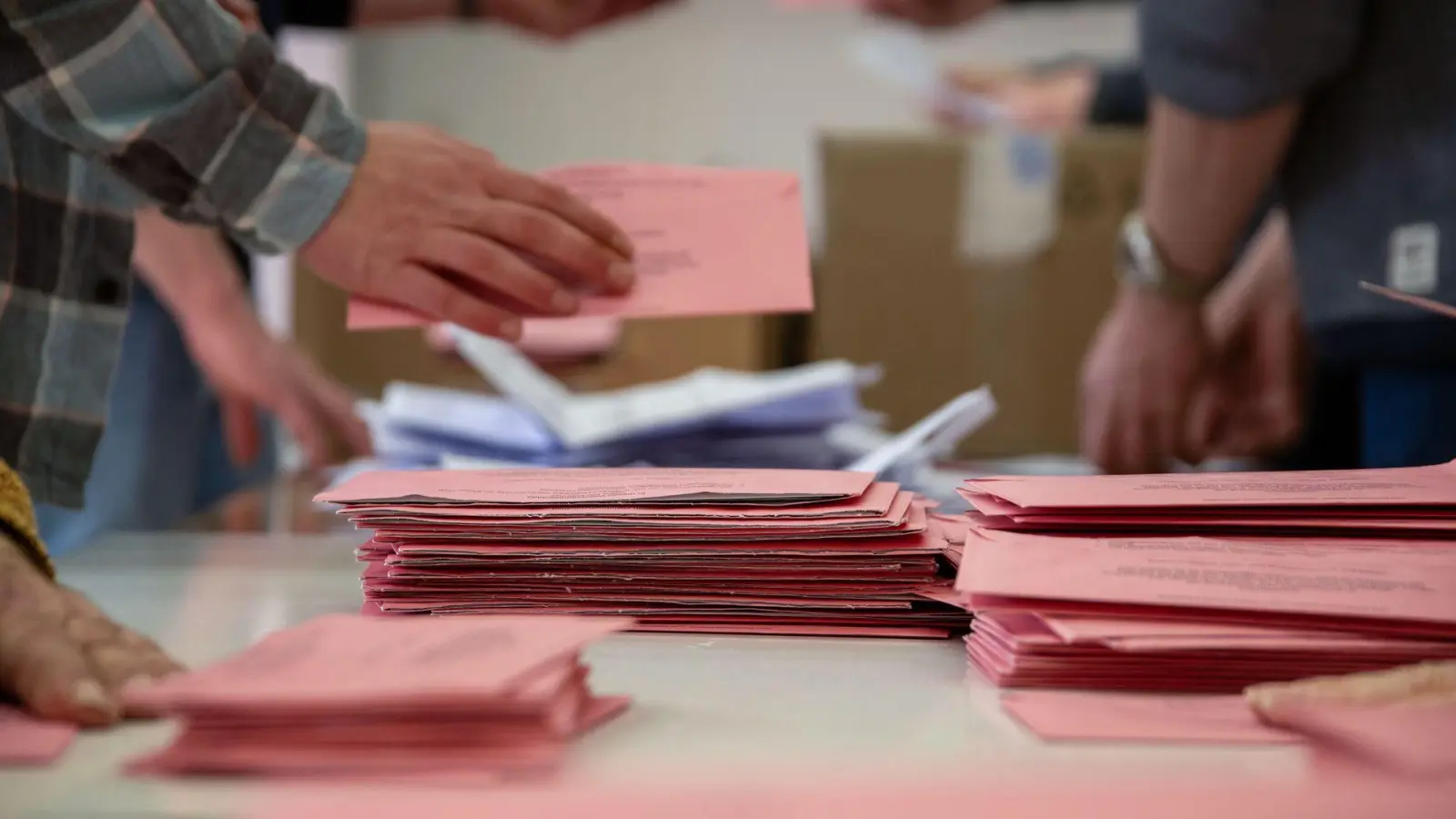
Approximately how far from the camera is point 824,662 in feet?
1.68

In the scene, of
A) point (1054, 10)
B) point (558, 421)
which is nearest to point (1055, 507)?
point (558, 421)

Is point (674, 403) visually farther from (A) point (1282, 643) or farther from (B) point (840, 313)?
(B) point (840, 313)

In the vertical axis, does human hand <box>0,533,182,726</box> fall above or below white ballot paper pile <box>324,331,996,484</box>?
above

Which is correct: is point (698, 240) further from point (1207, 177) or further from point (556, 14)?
point (556, 14)

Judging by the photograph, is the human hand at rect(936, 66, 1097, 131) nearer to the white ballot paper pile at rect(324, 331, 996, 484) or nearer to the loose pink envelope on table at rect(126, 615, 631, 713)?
the white ballot paper pile at rect(324, 331, 996, 484)

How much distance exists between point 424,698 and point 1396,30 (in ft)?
3.01

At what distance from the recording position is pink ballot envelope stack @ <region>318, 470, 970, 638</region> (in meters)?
0.54

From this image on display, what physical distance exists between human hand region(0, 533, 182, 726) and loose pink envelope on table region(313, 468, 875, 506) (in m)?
0.11

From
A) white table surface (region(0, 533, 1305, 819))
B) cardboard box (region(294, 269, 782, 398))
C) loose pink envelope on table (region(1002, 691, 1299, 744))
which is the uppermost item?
loose pink envelope on table (region(1002, 691, 1299, 744))

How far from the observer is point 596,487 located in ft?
1.89

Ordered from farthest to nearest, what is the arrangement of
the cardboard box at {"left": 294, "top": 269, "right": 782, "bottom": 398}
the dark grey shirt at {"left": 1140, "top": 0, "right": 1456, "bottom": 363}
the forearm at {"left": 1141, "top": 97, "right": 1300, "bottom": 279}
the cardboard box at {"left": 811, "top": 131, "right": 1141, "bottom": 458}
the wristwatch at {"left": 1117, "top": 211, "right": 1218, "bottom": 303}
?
the cardboard box at {"left": 294, "top": 269, "right": 782, "bottom": 398} < the cardboard box at {"left": 811, "top": 131, "right": 1141, "bottom": 458} < the wristwatch at {"left": 1117, "top": 211, "right": 1218, "bottom": 303} < the forearm at {"left": 1141, "top": 97, "right": 1300, "bottom": 279} < the dark grey shirt at {"left": 1140, "top": 0, "right": 1456, "bottom": 363}

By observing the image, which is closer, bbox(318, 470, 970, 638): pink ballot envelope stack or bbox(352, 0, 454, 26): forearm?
bbox(318, 470, 970, 638): pink ballot envelope stack

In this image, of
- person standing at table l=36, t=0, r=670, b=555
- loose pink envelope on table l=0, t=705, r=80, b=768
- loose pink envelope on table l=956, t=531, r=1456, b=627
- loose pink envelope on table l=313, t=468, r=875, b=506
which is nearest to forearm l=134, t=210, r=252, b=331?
person standing at table l=36, t=0, r=670, b=555

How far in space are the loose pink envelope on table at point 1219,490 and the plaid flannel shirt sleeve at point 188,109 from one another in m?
0.41
